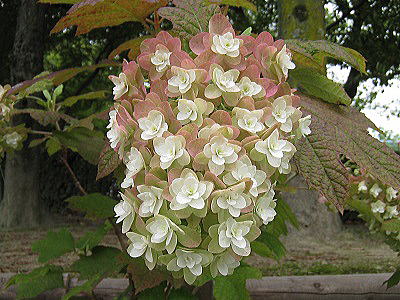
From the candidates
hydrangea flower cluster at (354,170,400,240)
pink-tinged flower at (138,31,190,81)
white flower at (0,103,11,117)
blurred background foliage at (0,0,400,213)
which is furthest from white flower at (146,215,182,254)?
blurred background foliage at (0,0,400,213)

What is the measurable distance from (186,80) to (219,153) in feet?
0.39

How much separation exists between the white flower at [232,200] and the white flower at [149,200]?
0.20 feet

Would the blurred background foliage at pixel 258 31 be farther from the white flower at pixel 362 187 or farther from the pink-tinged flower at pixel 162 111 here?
the pink-tinged flower at pixel 162 111

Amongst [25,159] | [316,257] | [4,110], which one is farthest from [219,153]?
[25,159]

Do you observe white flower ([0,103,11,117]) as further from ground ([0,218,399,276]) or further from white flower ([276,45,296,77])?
ground ([0,218,399,276])

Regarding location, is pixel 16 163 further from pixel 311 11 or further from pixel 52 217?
pixel 311 11

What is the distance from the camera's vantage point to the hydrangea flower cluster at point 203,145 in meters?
0.54

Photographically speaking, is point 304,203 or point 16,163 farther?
point 16,163

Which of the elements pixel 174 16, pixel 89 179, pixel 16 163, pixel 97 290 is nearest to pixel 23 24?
pixel 16 163

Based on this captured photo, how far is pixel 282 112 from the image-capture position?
0.61 metres

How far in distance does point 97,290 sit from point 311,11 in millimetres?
2497

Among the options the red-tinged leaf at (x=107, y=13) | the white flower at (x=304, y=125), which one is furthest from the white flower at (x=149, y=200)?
the red-tinged leaf at (x=107, y=13)

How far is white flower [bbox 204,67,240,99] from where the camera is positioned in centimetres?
61

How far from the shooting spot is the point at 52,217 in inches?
281
